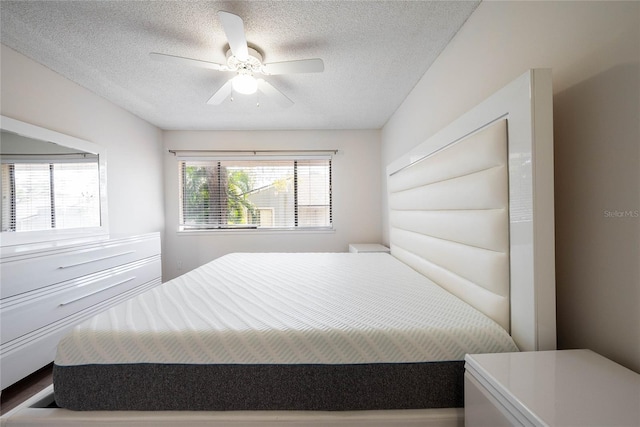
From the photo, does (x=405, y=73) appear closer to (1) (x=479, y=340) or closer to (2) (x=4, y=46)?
(1) (x=479, y=340)

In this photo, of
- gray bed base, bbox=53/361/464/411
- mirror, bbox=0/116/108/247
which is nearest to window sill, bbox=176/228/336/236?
mirror, bbox=0/116/108/247

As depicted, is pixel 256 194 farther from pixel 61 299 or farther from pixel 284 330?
pixel 284 330

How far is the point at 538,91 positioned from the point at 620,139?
0.27 m

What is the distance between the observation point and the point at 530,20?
110cm

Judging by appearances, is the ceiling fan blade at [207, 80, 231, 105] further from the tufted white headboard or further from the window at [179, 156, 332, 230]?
the tufted white headboard

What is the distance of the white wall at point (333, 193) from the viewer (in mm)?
3684

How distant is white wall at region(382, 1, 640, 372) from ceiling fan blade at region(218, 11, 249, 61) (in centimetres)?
140

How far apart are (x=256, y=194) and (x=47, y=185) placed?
2141 mm

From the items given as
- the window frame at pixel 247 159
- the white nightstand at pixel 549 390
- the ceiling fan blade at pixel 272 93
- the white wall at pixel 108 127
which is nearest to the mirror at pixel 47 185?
the white wall at pixel 108 127

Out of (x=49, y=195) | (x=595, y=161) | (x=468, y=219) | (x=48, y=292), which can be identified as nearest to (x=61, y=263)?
(x=48, y=292)

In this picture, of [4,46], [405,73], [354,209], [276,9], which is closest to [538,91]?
[276,9]

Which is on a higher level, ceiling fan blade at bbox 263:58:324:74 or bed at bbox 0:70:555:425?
ceiling fan blade at bbox 263:58:324:74

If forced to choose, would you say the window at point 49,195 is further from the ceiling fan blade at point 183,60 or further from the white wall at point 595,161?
the white wall at point 595,161

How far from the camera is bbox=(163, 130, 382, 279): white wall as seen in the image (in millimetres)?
3684
